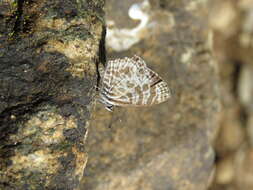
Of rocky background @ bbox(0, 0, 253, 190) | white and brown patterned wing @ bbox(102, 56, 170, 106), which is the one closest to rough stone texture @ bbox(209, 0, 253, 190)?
rocky background @ bbox(0, 0, 253, 190)

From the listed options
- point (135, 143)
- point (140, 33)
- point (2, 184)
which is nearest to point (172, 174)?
point (135, 143)

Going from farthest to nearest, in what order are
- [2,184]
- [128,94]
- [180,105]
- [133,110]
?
[180,105] < [133,110] < [128,94] < [2,184]

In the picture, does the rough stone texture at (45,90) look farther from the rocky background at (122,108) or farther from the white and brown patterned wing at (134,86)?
the white and brown patterned wing at (134,86)

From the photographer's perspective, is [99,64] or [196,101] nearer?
[99,64]

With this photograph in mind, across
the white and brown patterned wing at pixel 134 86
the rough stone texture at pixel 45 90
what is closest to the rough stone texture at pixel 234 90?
the white and brown patterned wing at pixel 134 86

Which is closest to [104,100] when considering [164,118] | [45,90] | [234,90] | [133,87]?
[133,87]

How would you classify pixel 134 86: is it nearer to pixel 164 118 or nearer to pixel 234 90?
pixel 164 118

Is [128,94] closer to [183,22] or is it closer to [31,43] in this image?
[31,43]
